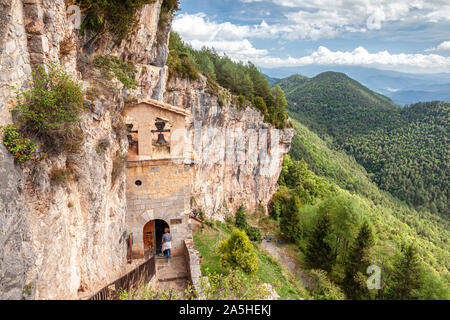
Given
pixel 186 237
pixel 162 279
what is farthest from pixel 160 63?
pixel 162 279

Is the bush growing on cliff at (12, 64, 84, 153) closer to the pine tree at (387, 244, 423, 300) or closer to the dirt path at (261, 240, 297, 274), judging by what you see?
the pine tree at (387, 244, 423, 300)

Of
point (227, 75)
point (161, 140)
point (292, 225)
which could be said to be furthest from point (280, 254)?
point (227, 75)

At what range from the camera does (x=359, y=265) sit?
840 inches

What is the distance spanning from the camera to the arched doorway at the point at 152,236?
12523mm

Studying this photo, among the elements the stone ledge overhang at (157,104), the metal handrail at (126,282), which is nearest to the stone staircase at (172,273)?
the metal handrail at (126,282)

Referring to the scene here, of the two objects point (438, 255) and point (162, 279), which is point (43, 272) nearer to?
point (162, 279)

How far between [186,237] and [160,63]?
1108 cm

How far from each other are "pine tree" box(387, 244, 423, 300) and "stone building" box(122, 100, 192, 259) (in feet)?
57.5

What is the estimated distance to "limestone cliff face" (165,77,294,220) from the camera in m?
23.9

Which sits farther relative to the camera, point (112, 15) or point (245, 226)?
point (245, 226)

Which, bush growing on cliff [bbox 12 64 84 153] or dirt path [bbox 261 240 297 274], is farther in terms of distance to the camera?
dirt path [bbox 261 240 297 274]

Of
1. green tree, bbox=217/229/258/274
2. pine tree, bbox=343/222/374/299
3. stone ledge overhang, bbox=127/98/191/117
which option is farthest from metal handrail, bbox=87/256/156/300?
pine tree, bbox=343/222/374/299

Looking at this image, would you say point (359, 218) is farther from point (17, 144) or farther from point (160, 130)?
point (17, 144)

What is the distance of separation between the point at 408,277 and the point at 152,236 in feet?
Result: 61.6
